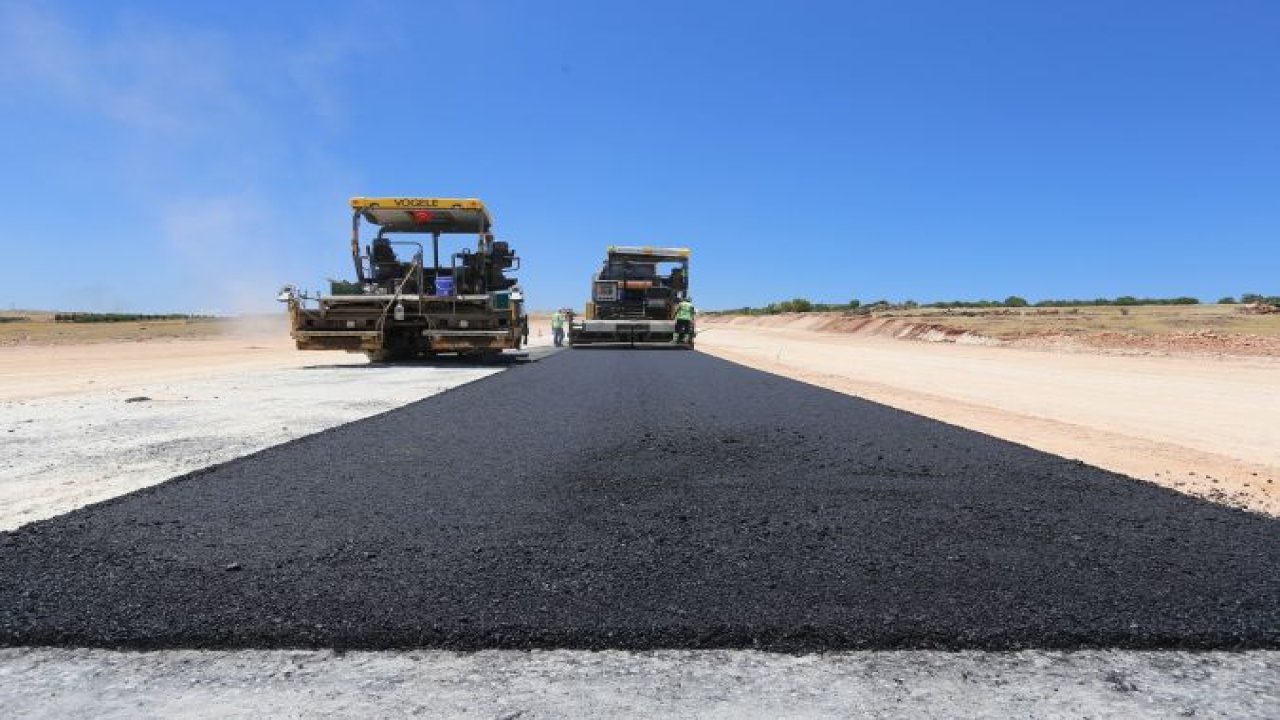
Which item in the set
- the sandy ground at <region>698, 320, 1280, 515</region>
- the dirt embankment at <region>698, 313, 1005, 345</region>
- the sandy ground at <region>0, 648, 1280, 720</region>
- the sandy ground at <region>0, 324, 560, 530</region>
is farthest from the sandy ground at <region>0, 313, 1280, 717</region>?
the dirt embankment at <region>698, 313, 1005, 345</region>

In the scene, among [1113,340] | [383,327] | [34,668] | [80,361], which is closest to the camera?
[34,668]

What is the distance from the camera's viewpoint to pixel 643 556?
3.54m

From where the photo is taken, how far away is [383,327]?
16.0m

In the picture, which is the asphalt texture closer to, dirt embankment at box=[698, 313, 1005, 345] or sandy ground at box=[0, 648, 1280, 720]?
sandy ground at box=[0, 648, 1280, 720]


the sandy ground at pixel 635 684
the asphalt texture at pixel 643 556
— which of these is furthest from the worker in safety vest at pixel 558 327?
the sandy ground at pixel 635 684

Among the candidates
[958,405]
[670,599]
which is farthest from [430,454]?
[958,405]

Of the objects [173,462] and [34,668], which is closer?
[34,668]

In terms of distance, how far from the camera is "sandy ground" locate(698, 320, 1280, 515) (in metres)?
6.29

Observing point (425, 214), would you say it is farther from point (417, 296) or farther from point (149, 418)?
point (149, 418)

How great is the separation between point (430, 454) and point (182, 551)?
8.19ft

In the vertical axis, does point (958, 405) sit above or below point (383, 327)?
below

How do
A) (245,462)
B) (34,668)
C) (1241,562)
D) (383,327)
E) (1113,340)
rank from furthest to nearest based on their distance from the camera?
(1113,340) → (383,327) → (245,462) → (1241,562) → (34,668)

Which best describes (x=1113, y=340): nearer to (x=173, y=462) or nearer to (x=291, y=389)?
(x=291, y=389)

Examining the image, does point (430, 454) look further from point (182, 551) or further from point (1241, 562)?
point (1241, 562)
